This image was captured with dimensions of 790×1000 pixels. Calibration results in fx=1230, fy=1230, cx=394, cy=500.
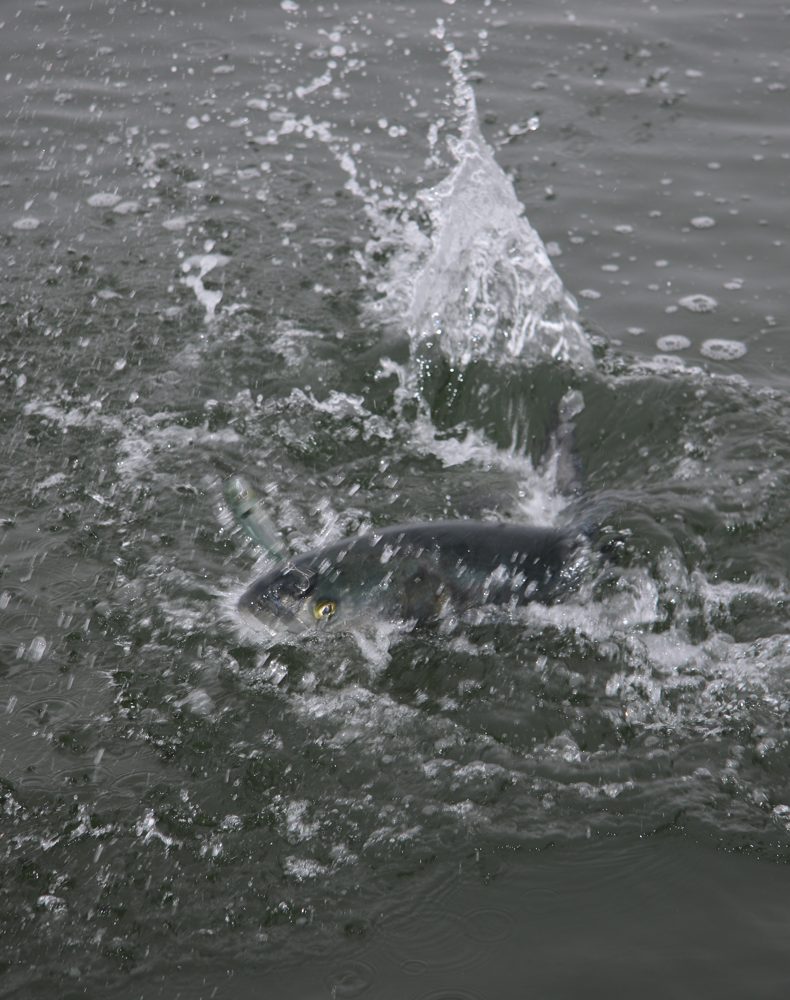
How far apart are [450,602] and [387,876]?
3.81 ft

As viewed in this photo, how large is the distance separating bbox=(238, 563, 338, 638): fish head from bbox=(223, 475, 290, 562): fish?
0.26 metres

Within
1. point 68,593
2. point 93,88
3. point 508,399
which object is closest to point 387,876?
point 68,593

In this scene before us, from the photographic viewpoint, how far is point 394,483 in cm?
578

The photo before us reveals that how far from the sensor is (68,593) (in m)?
5.16

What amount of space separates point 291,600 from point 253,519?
790 millimetres

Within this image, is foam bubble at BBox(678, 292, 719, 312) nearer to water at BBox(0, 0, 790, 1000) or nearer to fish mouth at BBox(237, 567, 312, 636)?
water at BBox(0, 0, 790, 1000)

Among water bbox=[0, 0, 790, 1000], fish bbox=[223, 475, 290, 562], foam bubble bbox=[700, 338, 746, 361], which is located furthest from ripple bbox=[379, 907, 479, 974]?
foam bubble bbox=[700, 338, 746, 361]

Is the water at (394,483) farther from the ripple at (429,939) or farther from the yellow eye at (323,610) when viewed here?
the yellow eye at (323,610)

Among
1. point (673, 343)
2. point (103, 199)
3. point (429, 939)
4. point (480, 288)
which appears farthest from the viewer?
point (103, 199)

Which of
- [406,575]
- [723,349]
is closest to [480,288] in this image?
[723,349]

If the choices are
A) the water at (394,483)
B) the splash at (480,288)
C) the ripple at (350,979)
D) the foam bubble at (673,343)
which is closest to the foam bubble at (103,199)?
the water at (394,483)

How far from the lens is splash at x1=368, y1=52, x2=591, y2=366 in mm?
6656

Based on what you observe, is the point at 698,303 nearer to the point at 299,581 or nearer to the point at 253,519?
the point at 253,519

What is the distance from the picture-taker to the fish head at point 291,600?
448 centimetres
